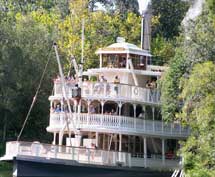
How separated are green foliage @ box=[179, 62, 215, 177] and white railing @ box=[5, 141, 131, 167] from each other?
5.38 m

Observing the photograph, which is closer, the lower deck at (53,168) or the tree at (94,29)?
the lower deck at (53,168)

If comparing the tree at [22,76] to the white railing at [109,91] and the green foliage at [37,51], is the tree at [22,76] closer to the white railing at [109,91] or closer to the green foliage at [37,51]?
the green foliage at [37,51]

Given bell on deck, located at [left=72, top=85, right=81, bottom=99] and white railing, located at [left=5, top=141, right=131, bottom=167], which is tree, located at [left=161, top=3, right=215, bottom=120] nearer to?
white railing, located at [left=5, top=141, right=131, bottom=167]

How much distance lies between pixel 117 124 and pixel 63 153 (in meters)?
3.78

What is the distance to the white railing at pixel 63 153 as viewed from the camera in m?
34.5

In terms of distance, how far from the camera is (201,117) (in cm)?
2931

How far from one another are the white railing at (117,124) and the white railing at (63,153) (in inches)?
65.1

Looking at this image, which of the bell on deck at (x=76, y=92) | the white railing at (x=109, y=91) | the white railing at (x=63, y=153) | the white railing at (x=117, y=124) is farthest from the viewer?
the white railing at (x=109, y=91)

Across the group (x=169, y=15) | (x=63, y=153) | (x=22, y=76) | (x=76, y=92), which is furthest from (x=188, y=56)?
(x=169, y=15)

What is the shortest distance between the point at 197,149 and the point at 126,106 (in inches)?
349

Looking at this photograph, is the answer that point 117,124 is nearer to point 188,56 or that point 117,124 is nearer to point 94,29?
point 188,56

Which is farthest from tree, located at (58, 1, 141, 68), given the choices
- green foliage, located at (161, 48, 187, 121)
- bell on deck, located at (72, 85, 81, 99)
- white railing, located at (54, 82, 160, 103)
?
green foliage, located at (161, 48, 187, 121)

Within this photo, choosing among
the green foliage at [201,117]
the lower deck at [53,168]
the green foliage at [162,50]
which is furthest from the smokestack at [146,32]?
the green foliage at [201,117]

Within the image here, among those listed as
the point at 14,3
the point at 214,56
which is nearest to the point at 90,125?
the point at 214,56
